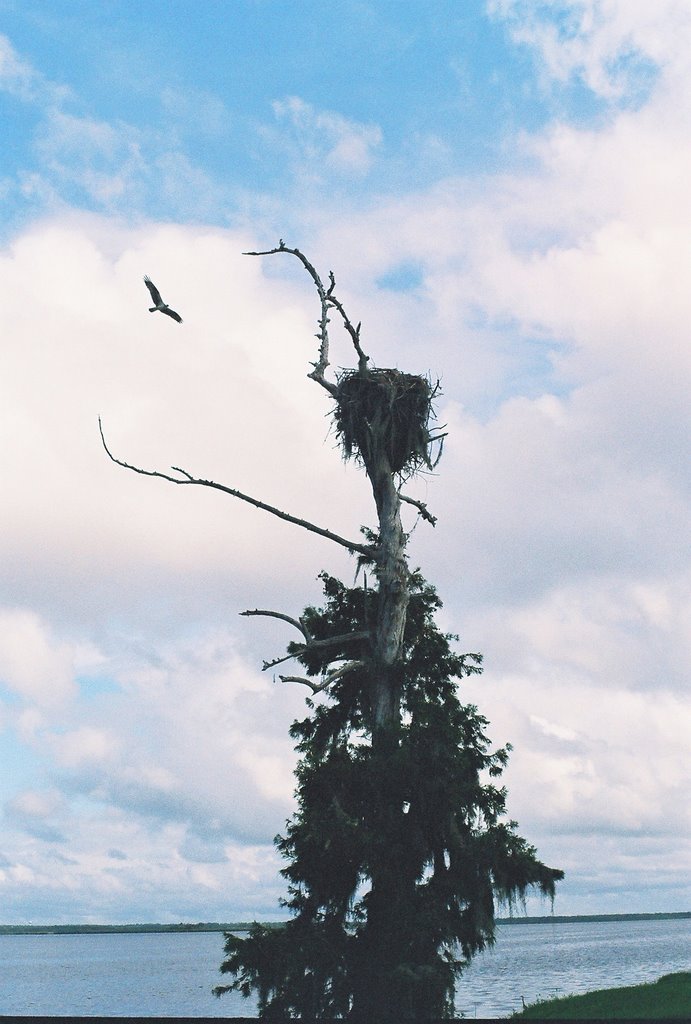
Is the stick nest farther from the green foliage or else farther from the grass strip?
the grass strip

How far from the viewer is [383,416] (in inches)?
844

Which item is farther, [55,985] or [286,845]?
[55,985]

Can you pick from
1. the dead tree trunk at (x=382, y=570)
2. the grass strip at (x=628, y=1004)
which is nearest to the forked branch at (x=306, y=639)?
the dead tree trunk at (x=382, y=570)

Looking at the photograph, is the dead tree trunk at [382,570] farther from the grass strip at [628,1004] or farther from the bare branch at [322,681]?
the grass strip at [628,1004]

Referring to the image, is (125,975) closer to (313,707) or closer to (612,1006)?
(612,1006)

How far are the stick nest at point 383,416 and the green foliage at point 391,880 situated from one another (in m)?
5.30

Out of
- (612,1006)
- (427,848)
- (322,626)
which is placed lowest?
(612,1006)

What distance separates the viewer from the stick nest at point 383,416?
21328mm

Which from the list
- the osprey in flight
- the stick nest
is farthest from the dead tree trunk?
the osprey in flight

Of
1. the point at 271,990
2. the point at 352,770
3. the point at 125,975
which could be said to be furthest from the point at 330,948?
the point at 125,975

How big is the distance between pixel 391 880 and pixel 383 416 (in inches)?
338

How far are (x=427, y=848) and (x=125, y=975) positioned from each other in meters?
74.2

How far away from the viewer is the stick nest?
21.3 m

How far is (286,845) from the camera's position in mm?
18172
